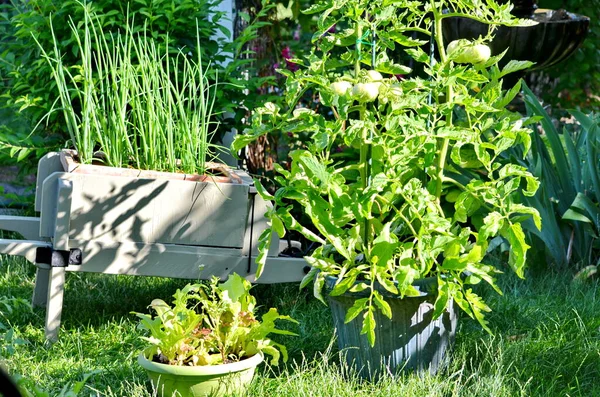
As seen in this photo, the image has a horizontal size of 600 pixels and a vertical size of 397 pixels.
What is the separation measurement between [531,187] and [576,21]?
2.47 meters

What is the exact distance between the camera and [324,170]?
2.21 metres

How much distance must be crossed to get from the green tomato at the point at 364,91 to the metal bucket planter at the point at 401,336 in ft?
1.92

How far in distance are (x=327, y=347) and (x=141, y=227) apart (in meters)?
0.81

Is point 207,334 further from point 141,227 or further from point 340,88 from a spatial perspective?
point 340,88

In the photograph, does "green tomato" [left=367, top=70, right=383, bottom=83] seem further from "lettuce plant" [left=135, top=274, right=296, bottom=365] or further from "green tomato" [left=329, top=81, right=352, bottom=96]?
"lettuce plant" [left=135, top=274, right=296, bottom=365]

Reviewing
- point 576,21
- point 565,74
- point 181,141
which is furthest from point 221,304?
point 565,74

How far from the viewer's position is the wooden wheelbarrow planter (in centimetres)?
279

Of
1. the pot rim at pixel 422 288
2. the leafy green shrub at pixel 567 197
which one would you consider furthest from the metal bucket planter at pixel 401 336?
the leafy green shrub at pixel 567 197

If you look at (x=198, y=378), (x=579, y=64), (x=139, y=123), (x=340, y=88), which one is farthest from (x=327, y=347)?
(x=579, y=64)

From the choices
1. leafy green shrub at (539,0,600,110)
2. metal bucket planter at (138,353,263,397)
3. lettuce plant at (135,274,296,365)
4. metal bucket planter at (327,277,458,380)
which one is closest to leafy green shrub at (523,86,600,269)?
metal bucket planter at (327,277,458,380)

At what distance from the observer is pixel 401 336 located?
7.89 feet

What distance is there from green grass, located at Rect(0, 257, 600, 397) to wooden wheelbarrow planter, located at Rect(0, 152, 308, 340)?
0.22 meters

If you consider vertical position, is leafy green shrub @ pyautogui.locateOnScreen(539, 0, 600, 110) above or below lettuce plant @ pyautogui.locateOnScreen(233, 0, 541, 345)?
above

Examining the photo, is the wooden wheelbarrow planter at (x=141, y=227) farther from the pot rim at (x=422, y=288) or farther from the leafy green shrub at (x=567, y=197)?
the leafy green shrub at (x=567, y=197)
